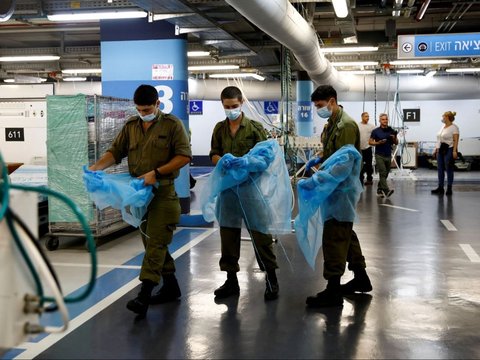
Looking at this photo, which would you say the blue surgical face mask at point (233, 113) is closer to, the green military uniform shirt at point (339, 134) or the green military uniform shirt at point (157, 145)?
the green military uniform shirt at point (157, 145)

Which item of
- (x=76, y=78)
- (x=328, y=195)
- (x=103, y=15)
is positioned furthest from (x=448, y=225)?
(x=76, y=78)

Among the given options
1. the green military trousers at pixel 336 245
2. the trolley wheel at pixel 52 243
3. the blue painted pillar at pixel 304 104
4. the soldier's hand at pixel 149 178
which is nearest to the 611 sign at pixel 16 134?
the trolley wheel at pixel 52 243

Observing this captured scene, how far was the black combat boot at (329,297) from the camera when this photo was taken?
3719 millimetres

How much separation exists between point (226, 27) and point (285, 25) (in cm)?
352

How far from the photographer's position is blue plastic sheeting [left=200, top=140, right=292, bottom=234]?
3.75 m

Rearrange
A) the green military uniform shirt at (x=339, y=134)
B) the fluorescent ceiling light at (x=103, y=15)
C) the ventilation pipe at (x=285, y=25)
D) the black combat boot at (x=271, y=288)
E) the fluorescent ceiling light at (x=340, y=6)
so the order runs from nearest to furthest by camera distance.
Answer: the green military uniform shirt at (x=339, y=134) < the black combat boot at (x=271, y=288) < the ventilation pipe at (x=285, y=25) < the fluorescent ceiling light at (x=340, y=6) < the fluorescent ceiling light at (x=103, y=15)

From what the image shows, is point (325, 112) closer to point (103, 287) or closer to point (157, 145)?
point (157, 145)

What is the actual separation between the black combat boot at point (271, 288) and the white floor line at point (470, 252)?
210 centimetres

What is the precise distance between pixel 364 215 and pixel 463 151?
11060 mm

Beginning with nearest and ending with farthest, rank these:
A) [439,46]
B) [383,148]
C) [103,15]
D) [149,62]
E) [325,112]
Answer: [325,112] < [103,15] < [149,62] < [439,46] < [383,148]

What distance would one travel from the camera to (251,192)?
12.7ft

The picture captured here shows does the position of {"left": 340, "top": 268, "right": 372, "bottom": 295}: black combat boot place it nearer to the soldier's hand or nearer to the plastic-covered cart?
the soldier's hand

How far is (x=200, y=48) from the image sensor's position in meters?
10.5

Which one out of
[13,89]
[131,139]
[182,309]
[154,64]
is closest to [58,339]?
[182,309]
